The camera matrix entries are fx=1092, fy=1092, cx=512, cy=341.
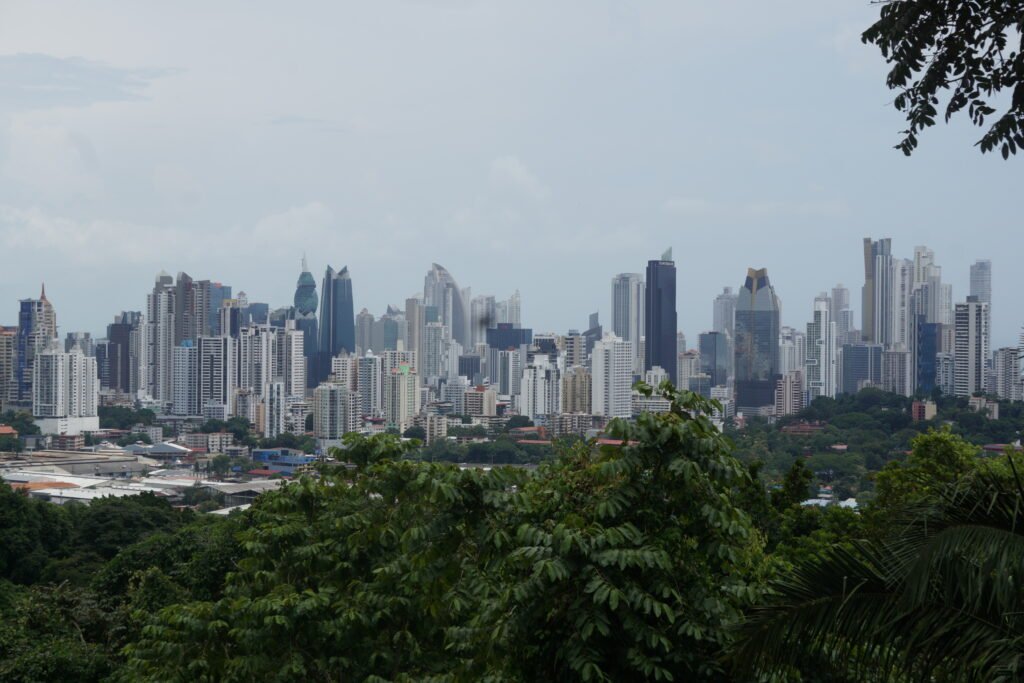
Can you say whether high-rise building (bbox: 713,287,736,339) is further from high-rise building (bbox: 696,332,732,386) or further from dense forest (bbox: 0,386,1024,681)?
dense forest (bbox: 0,386,1024,681)

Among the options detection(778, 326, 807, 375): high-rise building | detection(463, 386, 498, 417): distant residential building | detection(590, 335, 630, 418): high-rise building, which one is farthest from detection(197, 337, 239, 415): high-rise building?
detection(778, 326, 807, 375): high-rise building

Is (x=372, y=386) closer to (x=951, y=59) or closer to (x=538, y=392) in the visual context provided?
(x=538, y=392)

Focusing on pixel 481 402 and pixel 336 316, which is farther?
pixel 336 316

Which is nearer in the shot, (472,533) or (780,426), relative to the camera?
(472,533)

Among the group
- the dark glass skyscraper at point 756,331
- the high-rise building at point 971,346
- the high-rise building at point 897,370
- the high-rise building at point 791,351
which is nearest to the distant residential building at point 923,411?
the high-rise building at point 971,346

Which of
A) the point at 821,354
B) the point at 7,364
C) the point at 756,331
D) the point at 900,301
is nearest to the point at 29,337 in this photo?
the point at 7,364

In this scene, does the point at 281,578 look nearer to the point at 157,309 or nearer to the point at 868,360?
the point at 868,360

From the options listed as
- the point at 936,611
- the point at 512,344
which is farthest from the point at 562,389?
the point at 936,611
